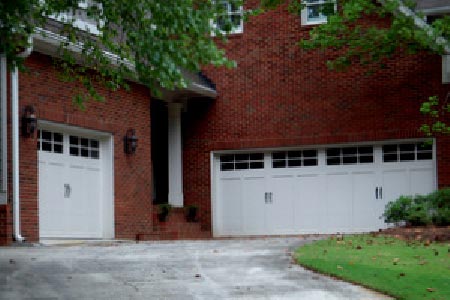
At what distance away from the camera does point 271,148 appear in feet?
73.7

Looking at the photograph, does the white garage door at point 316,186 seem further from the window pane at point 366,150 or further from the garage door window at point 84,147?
the garage door window at point 84,147

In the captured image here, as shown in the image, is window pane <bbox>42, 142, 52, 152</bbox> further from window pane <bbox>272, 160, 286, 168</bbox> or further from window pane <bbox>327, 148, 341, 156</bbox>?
window pane <bbox>327, 148, 341, 156</bbox>

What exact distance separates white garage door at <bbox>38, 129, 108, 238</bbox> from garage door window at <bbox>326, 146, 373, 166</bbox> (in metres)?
6.40

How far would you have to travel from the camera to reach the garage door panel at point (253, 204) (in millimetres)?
22766

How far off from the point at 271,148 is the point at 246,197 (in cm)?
154

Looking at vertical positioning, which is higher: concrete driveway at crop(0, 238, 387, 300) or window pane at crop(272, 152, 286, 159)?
window pane at crop(272, 152, 286, 159)

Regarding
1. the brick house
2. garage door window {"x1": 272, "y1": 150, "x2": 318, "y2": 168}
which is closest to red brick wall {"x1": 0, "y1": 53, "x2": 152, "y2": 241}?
the brick house

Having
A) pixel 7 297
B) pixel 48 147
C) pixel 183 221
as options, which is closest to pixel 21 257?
pixel 7 297

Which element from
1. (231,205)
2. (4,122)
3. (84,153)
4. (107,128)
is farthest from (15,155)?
(231,205)

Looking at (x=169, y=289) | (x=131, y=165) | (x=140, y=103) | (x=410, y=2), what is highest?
(x=410, y=2)

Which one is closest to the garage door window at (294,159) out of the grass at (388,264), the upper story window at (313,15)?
the upper story window at (313,15)

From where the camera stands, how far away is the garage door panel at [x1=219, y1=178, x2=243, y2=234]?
23.0 m

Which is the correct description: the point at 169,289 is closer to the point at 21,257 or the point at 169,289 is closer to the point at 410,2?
the point at 21,257

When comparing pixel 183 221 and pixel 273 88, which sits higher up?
pixel 273 88
